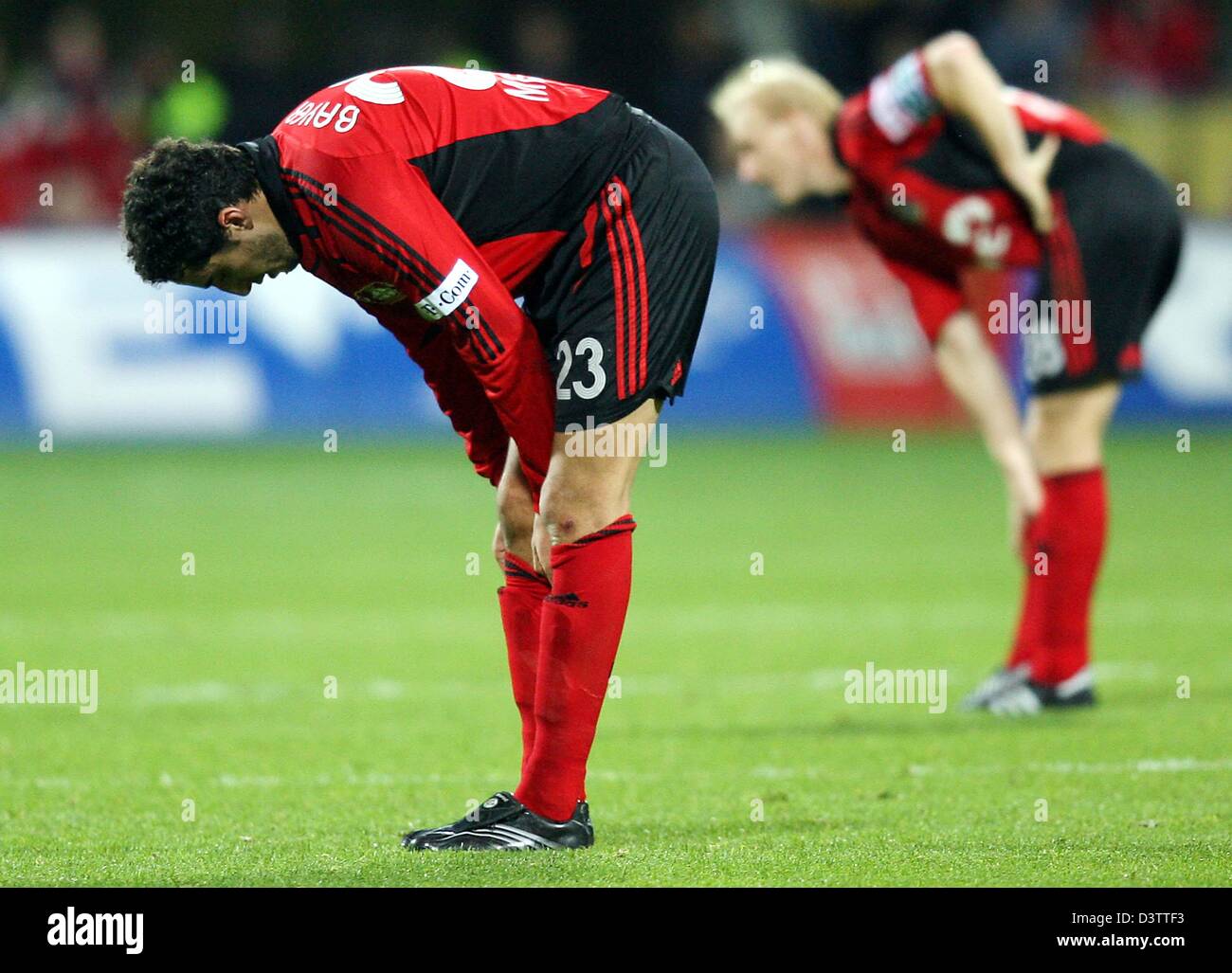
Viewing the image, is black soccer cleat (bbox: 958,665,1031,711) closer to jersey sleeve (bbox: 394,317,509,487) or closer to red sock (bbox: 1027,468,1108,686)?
red sock (bbox: 1027,468,1108,686)

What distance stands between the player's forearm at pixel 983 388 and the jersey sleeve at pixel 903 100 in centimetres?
73

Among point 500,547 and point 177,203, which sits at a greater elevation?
point 177,203

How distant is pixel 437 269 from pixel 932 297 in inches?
131

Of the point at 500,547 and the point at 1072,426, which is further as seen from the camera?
the point at 1072,426

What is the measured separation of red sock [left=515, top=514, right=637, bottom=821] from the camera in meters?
4.39

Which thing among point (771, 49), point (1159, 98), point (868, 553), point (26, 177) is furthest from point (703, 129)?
point (868, 553)

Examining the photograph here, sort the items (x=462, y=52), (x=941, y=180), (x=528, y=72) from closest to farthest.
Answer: (x=941, y=180) < (x=528, y=72) < (x=462, y=52)

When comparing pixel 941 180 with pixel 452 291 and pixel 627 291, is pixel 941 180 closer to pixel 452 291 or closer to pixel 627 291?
pixel 627 291

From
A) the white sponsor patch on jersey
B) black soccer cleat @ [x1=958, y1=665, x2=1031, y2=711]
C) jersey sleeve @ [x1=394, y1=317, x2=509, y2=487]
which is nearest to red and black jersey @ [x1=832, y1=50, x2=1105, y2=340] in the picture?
black soccer cleat @ [x1=958, y1=665, x2=1031, y2=711]

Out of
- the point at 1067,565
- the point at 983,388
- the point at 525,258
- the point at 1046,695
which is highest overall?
the point at 525,258

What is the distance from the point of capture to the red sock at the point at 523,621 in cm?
475

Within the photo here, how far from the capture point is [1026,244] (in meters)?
6.86

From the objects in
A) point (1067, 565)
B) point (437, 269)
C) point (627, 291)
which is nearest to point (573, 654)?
point (627, 291)

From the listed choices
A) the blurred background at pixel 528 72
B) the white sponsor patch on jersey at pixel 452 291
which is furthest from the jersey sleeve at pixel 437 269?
the blurred background at pixel 528 72
